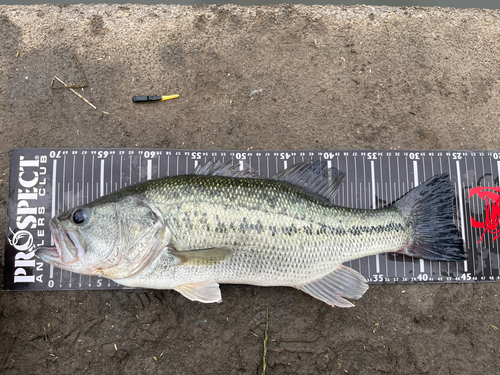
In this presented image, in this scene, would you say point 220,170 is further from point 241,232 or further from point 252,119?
point 252,119

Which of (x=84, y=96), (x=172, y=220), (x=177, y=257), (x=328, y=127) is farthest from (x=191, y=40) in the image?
(x=177, y=257)

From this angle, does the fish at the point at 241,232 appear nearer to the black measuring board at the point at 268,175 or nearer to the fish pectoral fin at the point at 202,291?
the fish pectoral fin at the point at 202,291

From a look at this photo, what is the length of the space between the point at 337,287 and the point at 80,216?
2.29m

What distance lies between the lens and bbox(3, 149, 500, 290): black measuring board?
3.13m

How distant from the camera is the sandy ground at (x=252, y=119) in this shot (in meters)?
3.10

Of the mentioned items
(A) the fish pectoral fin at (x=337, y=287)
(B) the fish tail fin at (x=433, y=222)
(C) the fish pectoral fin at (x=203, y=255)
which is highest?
(B) the fish tail fin at (x=433, y=222)

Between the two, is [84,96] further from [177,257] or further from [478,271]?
[478,271]

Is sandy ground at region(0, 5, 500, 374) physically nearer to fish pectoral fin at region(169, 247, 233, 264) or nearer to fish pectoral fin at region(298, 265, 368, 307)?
fish pectoral fin at region(298, 265, 368, 307)

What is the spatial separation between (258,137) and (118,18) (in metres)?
2.03

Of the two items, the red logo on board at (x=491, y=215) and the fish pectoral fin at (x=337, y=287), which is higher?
the red logo on board at (x=491, y=215)

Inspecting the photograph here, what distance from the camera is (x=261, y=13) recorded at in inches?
140

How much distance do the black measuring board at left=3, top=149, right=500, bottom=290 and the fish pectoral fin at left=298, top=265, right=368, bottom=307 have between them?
355mm

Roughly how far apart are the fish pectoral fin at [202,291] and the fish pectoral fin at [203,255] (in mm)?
273

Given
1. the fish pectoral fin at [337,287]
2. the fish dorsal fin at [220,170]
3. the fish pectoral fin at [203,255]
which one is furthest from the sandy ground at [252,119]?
the fish pectoral fin at [203,255]
